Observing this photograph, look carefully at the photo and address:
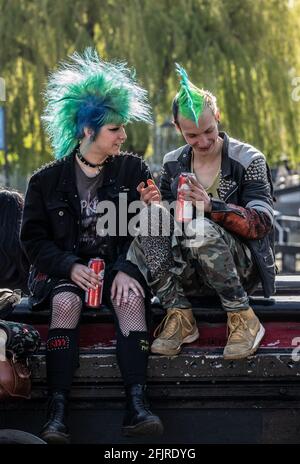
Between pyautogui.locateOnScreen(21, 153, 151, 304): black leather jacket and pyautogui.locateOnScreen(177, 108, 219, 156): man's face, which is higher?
pyautogui.locateOnScreen(177, 108, 219, 156): man's face

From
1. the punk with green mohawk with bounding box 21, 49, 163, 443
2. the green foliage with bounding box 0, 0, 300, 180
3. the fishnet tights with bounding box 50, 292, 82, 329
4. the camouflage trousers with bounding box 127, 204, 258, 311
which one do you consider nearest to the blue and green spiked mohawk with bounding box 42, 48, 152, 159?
the punk with green mohawk with bounding box 21, 49, 163, 443

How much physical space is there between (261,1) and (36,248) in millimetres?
11739

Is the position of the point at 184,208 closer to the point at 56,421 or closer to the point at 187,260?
the point at 187,260

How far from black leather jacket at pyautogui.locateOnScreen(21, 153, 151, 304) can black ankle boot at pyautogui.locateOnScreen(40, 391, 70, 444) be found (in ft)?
1.51


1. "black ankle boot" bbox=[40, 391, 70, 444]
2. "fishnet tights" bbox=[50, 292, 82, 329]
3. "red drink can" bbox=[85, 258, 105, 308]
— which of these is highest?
"red drink can" bbox=[85, 258, 105, 308]

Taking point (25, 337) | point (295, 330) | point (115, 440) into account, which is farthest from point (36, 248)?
point (295, 330)

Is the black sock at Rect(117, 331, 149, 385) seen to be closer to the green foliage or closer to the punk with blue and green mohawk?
the punk with blue and green mohawk

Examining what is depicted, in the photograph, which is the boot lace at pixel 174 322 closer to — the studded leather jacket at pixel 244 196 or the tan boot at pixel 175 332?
the tan boot at pixel 175 332

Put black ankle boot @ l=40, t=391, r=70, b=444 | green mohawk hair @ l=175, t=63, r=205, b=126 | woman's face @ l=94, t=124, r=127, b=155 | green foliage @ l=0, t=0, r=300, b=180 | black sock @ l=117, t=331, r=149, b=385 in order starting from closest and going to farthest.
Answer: black ankle boot @ l=40, t=391, r=70, b=444 → black sock @ l=117, t=331, r=149, b=385 → green mohawk hair @ l=175, t=63, r=205, b=126 → woman's face @ l=94, t=124, r=127, b=155 → green foliage @ l=0, t=0, r=300, b=180

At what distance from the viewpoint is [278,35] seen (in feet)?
47.6

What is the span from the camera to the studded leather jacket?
11.7 ft

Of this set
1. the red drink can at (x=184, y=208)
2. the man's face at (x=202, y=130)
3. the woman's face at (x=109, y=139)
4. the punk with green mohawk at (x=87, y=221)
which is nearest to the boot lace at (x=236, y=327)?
the punk with green mohawk at (x=87, y=221)

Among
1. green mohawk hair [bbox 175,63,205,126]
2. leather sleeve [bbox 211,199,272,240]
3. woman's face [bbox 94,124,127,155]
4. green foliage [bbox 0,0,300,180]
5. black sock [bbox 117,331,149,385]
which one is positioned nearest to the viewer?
black sock [bbox 117,331,149,385]

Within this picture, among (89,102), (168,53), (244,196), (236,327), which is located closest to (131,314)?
(236,327)
